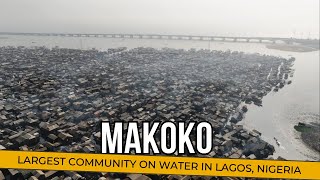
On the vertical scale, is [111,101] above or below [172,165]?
below

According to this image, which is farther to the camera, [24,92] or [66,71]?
[66,71]

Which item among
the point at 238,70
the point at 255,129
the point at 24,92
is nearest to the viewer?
the point at 255,129

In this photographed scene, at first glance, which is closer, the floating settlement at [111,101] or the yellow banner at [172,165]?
the yellow banner at [172,165]

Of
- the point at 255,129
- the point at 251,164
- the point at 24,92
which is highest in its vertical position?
the point at 251,164

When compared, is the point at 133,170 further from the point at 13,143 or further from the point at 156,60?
the point at 156,60

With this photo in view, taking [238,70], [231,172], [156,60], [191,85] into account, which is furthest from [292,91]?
[231,172]

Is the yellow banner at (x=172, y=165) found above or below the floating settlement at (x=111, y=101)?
above
